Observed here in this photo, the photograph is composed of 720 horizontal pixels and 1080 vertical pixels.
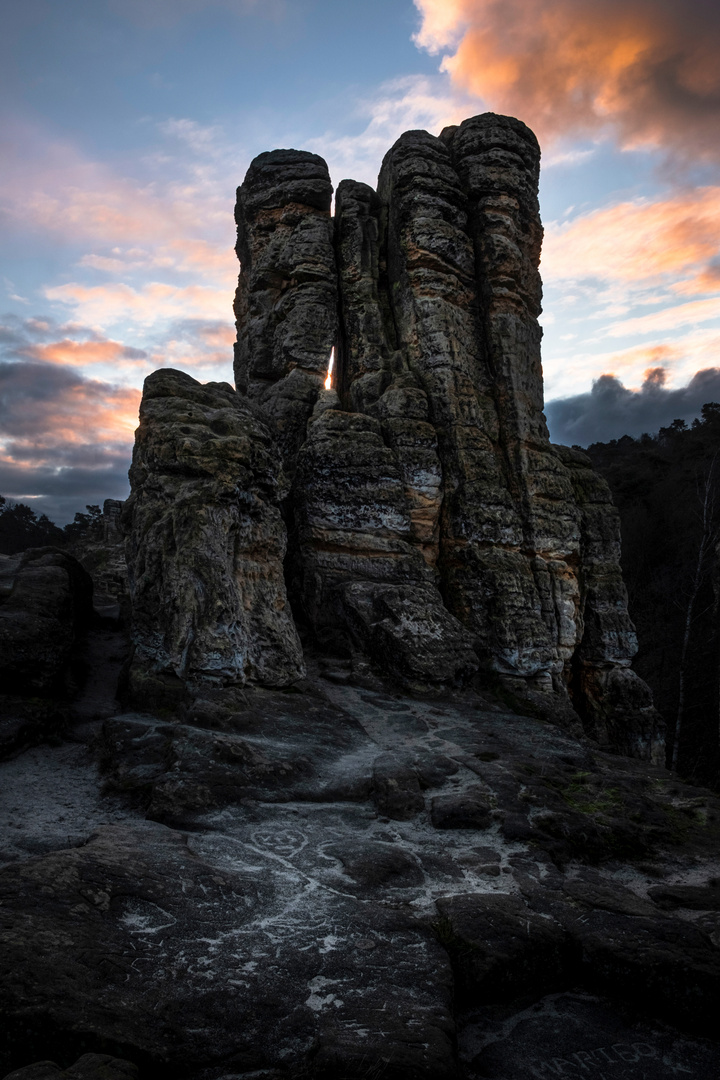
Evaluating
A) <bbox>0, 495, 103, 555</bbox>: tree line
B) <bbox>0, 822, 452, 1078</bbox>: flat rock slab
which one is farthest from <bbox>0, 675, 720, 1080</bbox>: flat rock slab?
<bbox>0, 495, 103, 555</bbox>: tree line

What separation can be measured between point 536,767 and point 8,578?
474 inches

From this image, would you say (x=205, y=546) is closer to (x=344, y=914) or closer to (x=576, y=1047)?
(x=344, y=914)

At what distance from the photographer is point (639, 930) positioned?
20.0 feet

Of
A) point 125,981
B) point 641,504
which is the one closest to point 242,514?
point 125,981

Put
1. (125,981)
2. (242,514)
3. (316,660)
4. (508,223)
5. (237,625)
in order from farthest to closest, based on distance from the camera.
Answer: (508,223) < (316,660) < (242,514) < (237,625) < (125,981)

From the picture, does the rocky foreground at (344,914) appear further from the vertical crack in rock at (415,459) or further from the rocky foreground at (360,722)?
the vertical crack in rock at (415,459)

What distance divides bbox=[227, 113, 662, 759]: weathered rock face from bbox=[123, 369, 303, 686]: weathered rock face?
302 cm

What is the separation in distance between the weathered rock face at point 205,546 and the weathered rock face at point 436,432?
3.02 m

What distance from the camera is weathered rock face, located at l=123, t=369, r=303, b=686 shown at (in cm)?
1330

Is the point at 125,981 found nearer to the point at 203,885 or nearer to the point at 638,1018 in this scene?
the point at 203,885

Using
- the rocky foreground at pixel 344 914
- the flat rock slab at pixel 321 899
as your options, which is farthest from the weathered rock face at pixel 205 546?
the rocky foreground at pixel 344 914

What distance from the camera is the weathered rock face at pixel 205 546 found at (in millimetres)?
13305

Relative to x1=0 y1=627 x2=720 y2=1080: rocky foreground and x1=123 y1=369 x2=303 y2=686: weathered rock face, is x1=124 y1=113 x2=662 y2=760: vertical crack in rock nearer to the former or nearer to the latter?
x1=123 y1=369 x2=303 y2=686: weathered rock face

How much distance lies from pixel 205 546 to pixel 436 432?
9859mm
